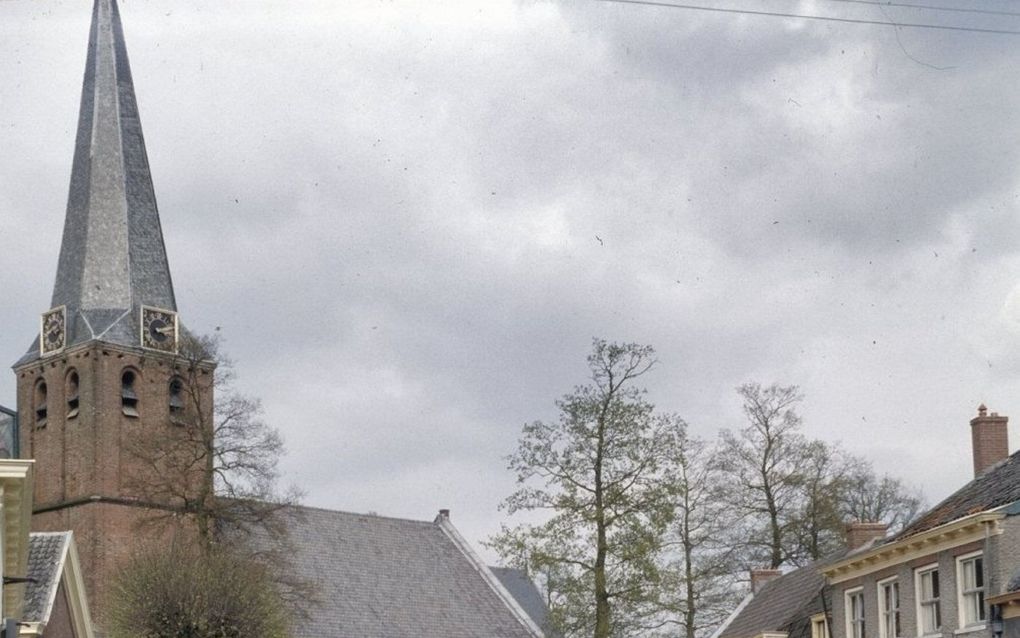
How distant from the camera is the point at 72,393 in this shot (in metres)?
68.4

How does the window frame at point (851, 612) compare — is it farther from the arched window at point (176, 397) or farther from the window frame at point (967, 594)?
the arched window at point (176, 397)

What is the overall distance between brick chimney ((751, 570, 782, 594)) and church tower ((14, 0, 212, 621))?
22.4 metres

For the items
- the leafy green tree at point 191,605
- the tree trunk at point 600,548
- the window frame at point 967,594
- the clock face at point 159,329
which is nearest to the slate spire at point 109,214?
the clock face at point 159,329

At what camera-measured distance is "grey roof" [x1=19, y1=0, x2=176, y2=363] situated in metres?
69.6

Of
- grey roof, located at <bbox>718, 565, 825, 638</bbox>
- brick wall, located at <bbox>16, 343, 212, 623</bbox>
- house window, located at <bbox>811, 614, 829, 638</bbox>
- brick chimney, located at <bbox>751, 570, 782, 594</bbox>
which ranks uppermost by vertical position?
brick wall, located at <bbox>16, 343, 212, 623</bbox>

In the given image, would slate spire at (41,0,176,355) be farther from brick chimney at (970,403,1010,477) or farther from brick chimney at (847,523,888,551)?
brick chimney at (970,403,1010,477)

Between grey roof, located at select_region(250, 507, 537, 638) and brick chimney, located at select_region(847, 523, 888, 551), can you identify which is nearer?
brick chimney, located at select_region(847, 523, 888, 551)

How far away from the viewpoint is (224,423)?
59.9 meters

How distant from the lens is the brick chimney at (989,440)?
134 ft

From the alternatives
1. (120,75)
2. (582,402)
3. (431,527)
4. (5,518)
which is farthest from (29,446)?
(5,518)

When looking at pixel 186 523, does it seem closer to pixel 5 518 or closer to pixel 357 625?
pixel 357 625

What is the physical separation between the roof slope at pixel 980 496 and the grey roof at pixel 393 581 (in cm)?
3715

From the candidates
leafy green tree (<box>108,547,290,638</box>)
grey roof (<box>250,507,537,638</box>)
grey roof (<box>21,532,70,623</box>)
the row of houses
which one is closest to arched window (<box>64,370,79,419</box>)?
grey roof (<box>250,507,537,638</box>)

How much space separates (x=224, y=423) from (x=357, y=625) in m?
17.1
